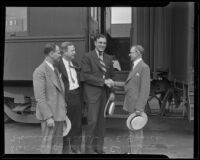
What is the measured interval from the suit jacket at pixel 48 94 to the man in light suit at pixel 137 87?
874 millimetres

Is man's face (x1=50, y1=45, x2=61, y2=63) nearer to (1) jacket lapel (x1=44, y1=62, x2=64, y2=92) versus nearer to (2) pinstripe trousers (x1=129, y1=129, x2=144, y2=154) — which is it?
(1) jacket lapel (x1=44, y1=62, x2=64, y2=92)

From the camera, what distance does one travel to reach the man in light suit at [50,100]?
12.4 ft

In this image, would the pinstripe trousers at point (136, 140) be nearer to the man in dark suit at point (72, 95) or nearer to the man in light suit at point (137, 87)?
the man in light suit at point (137, 87)

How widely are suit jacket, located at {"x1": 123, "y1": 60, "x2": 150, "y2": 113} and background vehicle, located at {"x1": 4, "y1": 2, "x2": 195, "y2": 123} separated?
1.23ft

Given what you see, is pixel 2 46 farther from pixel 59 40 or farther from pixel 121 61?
pixel 121 61

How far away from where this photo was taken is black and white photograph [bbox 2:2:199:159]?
4.00 meters

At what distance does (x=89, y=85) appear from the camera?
4152 mm

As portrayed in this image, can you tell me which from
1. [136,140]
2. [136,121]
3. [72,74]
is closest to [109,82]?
[72,74]

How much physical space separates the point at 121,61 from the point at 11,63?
71.2 inches

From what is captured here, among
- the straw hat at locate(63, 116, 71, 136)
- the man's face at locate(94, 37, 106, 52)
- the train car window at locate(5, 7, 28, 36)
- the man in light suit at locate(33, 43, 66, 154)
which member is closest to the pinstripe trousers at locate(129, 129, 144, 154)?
the straw hat at locate(63, 116, 71, 136)

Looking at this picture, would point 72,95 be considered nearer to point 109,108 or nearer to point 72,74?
point 72,74

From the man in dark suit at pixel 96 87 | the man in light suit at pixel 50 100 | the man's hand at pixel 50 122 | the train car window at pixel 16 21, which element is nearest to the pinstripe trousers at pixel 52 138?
the man in light suit at pixel 50 100

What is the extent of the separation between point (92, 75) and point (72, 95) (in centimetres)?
39
